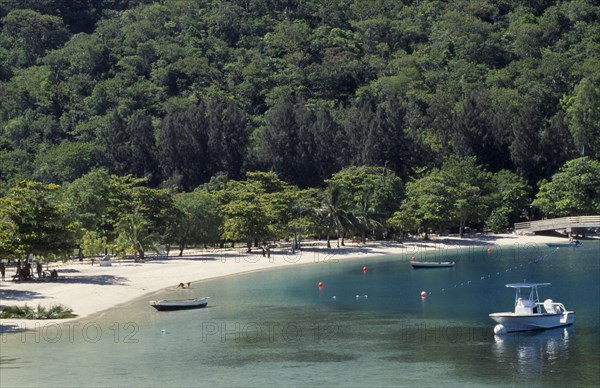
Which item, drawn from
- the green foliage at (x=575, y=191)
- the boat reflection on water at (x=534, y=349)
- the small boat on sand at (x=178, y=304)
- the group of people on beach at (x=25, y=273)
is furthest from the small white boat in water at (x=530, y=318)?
the green foliage at (x=575, y=191)

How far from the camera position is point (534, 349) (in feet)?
214

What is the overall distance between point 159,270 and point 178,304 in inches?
794

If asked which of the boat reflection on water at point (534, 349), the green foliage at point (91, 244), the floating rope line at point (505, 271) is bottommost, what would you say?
the boat reflection on water at point (534, 349)

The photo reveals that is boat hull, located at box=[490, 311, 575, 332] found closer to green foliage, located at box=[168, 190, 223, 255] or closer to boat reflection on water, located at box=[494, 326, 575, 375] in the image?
boat reflection on water, located at box=[494, 326, 575, 375]

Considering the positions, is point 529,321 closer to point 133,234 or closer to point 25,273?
point 25,273

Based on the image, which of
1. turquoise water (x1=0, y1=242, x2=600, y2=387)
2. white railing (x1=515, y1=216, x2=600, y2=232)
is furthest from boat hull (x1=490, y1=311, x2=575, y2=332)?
white railing (x1=515, y1=216, x2=600, y2=232)

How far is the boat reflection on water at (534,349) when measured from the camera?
197ft

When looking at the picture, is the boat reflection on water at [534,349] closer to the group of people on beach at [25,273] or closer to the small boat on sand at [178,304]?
the small boat on sand at [178,304]

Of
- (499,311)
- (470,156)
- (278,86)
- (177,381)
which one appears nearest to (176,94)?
(278,86)

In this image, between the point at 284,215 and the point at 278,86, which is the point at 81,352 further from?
the point at 278,86

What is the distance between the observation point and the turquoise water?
191ft

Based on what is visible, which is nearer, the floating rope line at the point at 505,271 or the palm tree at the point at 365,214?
the floating rope line at the point at 505,271

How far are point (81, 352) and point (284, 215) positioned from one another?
6152 cm

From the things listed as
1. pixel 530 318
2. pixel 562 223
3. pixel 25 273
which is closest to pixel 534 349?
pixel 530 318
